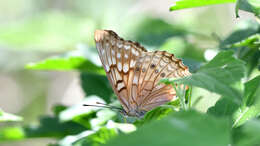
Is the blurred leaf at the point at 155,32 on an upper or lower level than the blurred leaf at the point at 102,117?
upper

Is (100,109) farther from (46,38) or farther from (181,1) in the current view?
(46,38)

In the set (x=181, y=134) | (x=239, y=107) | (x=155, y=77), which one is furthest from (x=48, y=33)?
(x=181, y=134)

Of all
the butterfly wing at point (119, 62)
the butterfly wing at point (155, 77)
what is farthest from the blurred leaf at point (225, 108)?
the butterfly wing at point (119, 62)

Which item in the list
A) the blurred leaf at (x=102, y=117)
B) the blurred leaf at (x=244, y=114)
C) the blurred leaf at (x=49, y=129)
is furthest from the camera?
the blurred leaf at (x=49, y=129)

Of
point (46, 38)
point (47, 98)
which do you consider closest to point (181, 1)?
point (46, 38)

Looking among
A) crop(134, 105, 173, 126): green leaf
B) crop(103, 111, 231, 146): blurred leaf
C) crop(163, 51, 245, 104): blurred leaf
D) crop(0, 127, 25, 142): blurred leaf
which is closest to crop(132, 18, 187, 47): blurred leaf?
crop(0, 127, 25, 142): blurred leaf

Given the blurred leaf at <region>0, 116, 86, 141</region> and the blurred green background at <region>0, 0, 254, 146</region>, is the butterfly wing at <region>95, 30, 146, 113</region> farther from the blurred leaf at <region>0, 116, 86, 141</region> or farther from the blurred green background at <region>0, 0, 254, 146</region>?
the blurred leaf at <region>0, 116, 86, 141</region>

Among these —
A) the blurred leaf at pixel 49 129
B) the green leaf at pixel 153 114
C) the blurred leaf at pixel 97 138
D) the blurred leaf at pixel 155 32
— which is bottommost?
the blurred leaf at pixel 49 129

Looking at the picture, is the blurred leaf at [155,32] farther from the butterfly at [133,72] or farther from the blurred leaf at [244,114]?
the blurred leaf at [244,114]
